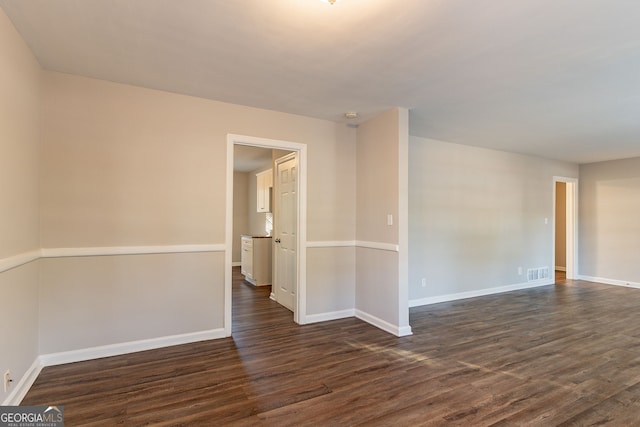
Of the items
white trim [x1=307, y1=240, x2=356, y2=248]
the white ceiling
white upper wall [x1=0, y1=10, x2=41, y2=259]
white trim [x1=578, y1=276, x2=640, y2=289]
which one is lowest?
white trim [x1=578, y1=276, x2=640, y2=289]

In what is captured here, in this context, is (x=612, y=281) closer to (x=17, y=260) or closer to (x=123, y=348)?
(x=123, y=348)

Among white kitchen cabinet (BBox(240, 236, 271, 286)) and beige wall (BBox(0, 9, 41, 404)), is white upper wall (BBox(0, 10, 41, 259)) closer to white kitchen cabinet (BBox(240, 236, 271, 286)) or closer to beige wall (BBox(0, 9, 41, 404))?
beige wall (BBox(0, 9, 41, 404))

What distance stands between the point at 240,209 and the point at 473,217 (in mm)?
5888

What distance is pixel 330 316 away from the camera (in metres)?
4.00

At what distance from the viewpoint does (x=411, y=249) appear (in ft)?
15.4

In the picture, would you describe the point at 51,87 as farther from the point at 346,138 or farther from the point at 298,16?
the point at 346,138

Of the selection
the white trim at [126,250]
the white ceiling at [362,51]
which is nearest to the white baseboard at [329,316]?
the white trim at [126,250]

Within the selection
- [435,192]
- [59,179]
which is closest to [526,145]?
[435,192]

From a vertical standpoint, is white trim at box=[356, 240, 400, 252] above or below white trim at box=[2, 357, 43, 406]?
above

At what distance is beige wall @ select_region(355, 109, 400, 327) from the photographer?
3555 millimetres

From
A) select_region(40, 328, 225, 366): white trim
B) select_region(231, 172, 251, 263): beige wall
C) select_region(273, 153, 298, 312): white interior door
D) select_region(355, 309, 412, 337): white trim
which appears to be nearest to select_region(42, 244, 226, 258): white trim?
select_region(40, 328, 225, 366): white trim

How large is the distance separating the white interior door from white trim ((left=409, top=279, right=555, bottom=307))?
5.86ft

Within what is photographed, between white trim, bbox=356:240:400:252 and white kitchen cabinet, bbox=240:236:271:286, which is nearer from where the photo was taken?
white trim, bbox=356:240:400:252

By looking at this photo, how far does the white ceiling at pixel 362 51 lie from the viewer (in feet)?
6.28
